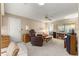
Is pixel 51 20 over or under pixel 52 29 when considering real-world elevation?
over

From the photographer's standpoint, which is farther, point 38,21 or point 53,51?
point 53,51

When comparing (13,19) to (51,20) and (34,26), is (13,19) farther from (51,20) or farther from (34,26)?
(51,20)

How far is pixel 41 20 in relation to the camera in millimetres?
3221

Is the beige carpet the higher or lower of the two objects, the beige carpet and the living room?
the lower

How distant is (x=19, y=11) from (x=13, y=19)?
0.34 metres

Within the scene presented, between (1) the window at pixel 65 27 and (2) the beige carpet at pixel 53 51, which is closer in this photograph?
(1) the window at pixel 65 27

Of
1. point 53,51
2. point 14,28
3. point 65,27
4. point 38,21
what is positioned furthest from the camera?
point 53,51

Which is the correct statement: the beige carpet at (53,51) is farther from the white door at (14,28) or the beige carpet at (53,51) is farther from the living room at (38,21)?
the white door at (14,28)

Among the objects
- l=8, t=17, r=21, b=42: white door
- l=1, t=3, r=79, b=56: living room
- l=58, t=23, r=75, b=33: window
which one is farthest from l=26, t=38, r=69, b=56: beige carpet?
l=8, t=17, r=21, b=42: white door

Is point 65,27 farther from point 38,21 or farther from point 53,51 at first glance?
point 53,51

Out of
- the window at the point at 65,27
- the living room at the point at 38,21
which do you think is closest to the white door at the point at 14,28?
the living room at the point at 38,21

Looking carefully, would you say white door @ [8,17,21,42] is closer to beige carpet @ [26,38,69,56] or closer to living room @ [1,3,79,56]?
living room @ [1,3,79,56]

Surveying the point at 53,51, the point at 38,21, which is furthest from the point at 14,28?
the point at 53,51

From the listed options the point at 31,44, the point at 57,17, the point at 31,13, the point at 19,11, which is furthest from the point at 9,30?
the point at 31,44
